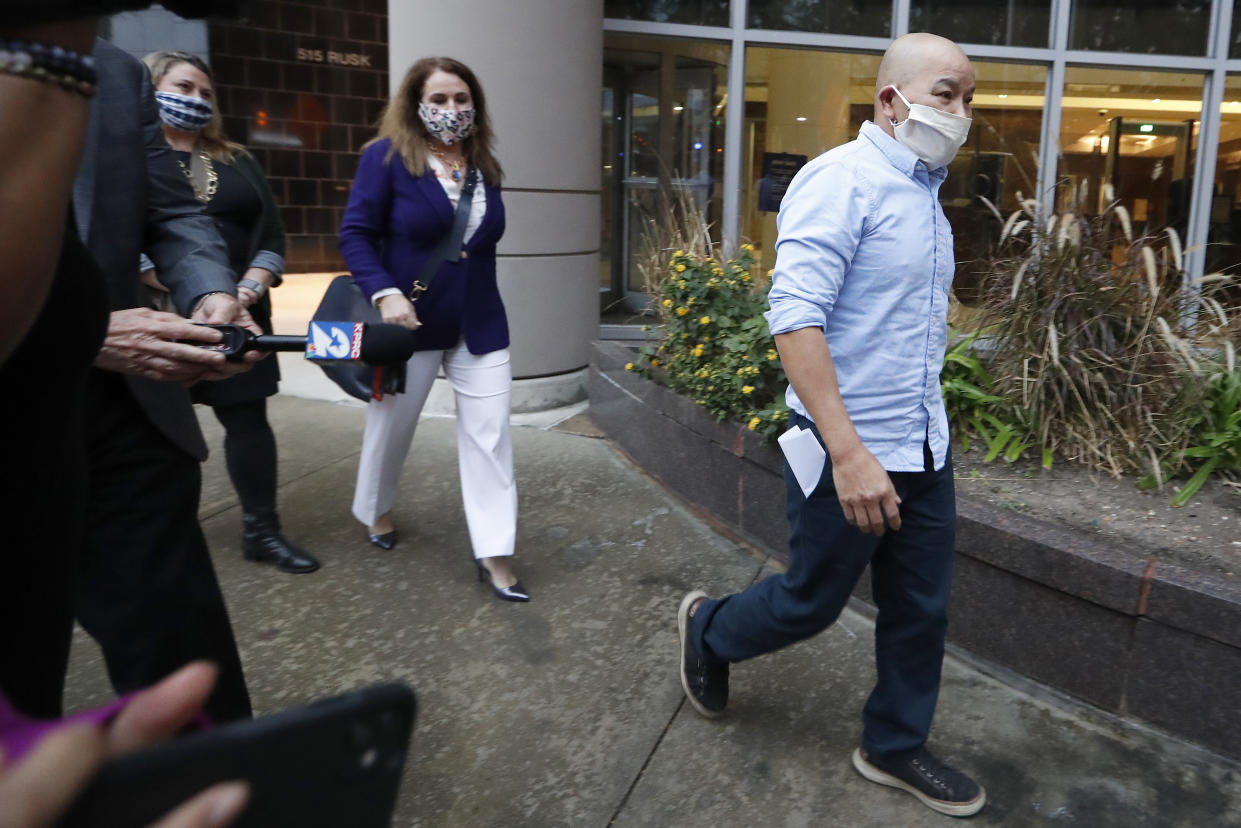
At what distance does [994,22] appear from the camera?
802 centimetres

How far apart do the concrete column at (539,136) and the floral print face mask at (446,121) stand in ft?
8.58

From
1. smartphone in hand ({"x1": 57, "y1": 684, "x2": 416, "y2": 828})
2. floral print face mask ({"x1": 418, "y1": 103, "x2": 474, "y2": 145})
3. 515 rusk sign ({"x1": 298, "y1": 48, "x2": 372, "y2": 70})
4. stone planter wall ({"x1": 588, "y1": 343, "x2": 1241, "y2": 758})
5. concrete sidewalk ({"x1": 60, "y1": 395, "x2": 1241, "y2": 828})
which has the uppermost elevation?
515 rusk sign ({"x1": 298, "y1": 48, "x2": 372, "y2": 70})

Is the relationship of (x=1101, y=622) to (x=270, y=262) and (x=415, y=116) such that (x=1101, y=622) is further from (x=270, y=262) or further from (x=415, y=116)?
(x=270, y=262)

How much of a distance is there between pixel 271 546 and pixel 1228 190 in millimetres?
8370

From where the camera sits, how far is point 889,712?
103 inches

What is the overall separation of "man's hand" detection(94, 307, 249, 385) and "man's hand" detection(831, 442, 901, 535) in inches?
52.3

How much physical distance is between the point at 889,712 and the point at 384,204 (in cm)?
Result: 249

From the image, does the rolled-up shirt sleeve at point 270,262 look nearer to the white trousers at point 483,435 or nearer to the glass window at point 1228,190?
the white trousers at point 483,435

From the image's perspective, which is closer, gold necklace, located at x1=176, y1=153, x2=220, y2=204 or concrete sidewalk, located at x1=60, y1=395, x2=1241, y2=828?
concrete sidewalk, located at x1=60, y1=395, x2=1241, y2=828

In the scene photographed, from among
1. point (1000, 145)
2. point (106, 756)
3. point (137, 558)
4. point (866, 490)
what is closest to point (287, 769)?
point (106, 756)

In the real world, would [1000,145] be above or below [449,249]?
above

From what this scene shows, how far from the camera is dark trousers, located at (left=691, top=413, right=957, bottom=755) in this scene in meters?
2.46

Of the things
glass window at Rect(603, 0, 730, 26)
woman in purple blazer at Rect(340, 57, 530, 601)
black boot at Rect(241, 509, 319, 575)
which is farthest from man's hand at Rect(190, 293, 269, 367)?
glass window at Rect(603, 0, 730, 26)

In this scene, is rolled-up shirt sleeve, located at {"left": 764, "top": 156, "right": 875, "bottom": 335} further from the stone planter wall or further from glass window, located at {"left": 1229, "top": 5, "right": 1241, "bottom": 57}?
glass window, located at {"left": 1229, "top": 5, "right": 1241, "bottom": 57}
